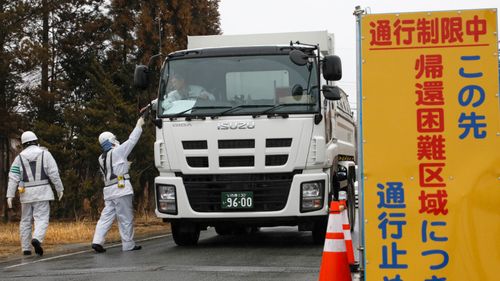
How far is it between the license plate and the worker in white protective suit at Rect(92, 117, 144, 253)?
193 cm

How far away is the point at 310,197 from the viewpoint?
11141 mm

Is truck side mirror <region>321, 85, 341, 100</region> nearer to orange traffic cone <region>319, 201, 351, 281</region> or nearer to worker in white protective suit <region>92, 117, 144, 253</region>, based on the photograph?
worker in white protective suit <region>92, 117, 144, 253</region>

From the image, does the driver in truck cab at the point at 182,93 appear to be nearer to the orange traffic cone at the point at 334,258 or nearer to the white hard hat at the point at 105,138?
the white hard hat at the point at 105,138

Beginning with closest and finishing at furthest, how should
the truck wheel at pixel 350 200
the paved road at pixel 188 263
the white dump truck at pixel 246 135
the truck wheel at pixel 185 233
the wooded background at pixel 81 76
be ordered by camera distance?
the paved road at pixel 188 263, the white dump truck at pixel 246 135, the truck wheel at pixel 185 233, the truck wheel at pixel 350 200, the wooded background at pixel 81 76

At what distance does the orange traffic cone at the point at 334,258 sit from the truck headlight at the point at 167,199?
15.6 feet

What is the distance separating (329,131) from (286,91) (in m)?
1.01

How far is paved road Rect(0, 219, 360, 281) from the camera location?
29.2ft

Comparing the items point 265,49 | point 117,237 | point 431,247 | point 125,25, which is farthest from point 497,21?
point 125,25

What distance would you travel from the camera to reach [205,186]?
449 inches

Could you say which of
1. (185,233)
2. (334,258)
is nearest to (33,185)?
(185,233)

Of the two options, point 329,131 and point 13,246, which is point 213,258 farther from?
point 13,246

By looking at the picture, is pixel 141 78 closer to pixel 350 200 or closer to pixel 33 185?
pixel 33 185

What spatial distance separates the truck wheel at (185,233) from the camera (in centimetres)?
1222

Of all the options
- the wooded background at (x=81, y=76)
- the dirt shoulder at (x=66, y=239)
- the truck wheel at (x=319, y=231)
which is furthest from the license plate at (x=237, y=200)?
the wooded background at (x=81, y=76)
